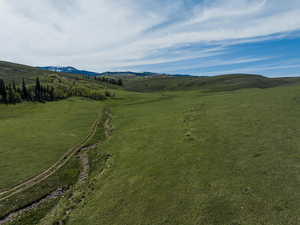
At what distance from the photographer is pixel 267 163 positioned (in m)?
20.7

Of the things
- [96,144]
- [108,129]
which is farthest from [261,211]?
[108,129]

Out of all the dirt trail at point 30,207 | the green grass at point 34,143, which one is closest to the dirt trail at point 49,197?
Result: the dirt trail at point 30,207

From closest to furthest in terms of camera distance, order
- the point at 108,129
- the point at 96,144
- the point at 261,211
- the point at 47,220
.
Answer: the point at 261,211 → the point at 47,220 → the point at 96,144 → the point at 108,129

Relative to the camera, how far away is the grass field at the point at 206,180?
49.6 feet

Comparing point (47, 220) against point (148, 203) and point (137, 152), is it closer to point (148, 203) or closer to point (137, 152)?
point (148, 203)

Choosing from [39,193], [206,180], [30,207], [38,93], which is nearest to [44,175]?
[39,193]

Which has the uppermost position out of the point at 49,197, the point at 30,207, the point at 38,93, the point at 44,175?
the point at 38,93

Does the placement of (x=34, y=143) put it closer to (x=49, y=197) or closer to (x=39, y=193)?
(x=39, y=193)

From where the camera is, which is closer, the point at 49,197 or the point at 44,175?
the point at 49,197

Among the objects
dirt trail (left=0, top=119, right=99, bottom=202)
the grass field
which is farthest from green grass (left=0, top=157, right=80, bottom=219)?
the grass field

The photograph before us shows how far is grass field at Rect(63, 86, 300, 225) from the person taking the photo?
15117 millimetres

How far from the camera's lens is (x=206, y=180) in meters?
19.5

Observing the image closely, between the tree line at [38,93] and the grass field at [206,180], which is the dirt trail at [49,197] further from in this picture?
the tree line at [38,93]

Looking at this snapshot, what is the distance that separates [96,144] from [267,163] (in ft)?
105
